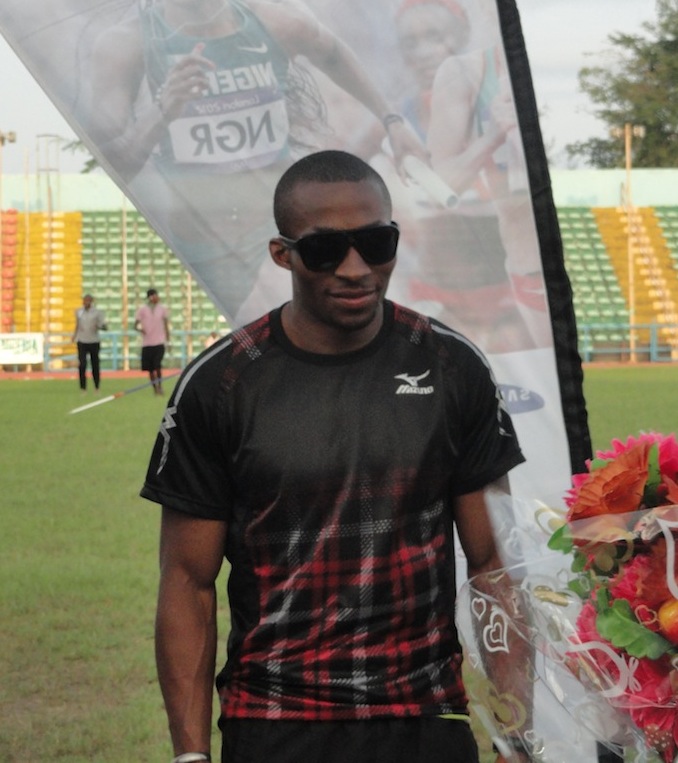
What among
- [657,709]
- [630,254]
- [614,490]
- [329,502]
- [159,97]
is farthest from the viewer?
[630,254]

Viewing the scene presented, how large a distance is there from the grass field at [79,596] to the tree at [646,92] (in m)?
42.7

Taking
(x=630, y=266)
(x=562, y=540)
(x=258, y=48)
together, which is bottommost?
(x=562, y=540)

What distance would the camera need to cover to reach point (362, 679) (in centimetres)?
266

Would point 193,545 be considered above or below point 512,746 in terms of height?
above

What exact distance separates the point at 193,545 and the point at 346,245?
24.5 inches

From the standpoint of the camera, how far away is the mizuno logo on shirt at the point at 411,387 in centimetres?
273

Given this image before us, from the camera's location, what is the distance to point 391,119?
403 cm

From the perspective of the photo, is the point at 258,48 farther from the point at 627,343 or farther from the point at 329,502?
the point at 627,343

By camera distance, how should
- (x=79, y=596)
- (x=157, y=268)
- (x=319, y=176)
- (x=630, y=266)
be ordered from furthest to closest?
(x=157, y=268)
(x=630, y=266)
(x=79, y=596)
(x=319, y=176)

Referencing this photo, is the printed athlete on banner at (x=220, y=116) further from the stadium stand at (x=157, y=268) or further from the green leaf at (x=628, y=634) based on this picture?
the stadium stand at (x=157, y=268)

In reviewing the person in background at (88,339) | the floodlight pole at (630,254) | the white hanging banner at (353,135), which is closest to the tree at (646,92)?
the floodlight pole at (630,254)

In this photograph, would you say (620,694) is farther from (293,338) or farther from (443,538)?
(293,338)

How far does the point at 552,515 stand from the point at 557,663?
1.00 feet

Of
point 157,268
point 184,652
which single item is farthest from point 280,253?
point 157,268
